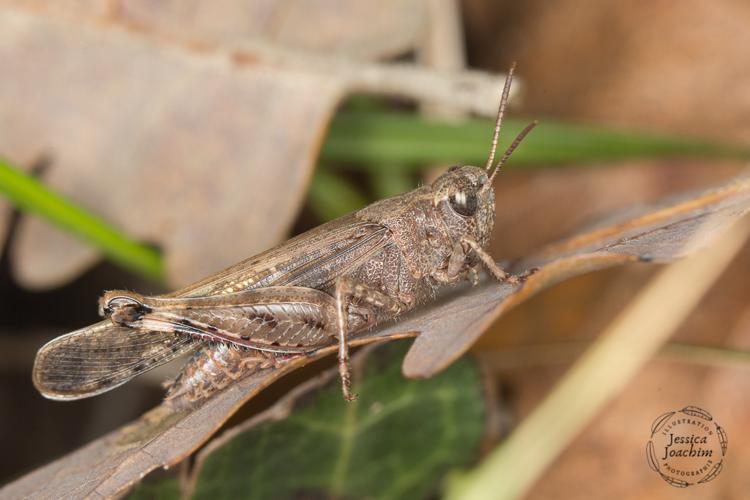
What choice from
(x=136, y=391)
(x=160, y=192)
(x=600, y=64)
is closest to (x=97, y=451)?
(x=160, y=192)

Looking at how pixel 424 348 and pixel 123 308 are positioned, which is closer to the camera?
pixel 424 348

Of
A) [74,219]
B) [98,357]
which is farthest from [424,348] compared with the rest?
[74,219]

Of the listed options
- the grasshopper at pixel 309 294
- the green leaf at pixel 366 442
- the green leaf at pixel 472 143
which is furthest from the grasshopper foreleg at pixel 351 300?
the green leaf at pixel 472 143

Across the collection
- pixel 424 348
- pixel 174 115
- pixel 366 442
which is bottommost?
pixel 424 348

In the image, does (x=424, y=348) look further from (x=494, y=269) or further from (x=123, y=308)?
(x=123, y=308)

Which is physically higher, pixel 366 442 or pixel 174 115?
pixel 174 115

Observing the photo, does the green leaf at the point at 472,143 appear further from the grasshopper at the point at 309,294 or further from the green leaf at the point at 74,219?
the green leaf at the point at 74,219

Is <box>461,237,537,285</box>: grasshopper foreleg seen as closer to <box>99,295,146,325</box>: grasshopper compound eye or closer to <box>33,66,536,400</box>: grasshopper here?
<box>33,66,536,400</box>: grasshopper

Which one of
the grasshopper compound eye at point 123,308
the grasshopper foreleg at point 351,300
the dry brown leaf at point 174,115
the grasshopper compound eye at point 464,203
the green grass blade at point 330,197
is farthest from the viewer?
the green grass blade at point 330,197
